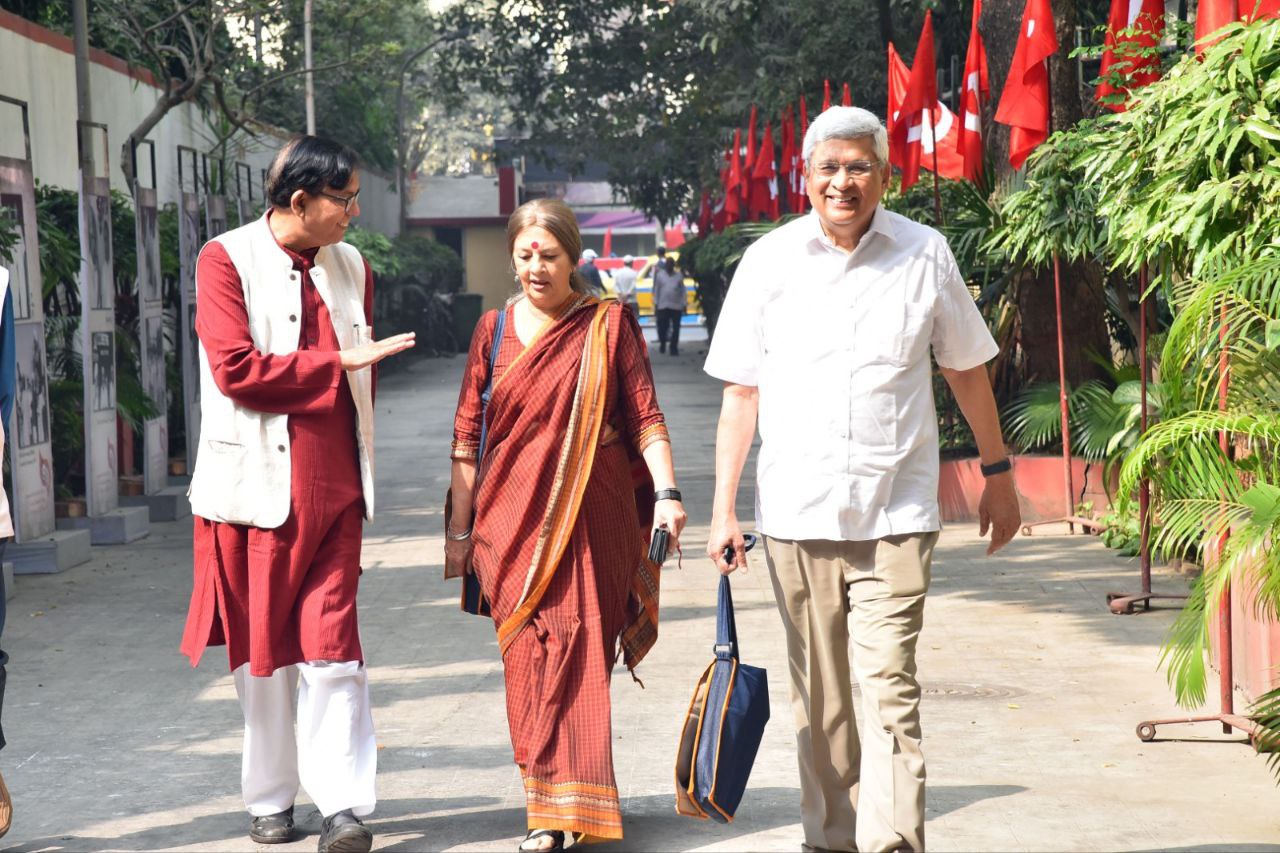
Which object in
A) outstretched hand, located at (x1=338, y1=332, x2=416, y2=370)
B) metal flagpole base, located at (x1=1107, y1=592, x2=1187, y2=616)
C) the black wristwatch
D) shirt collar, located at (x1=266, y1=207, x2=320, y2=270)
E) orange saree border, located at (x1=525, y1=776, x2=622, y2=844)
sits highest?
shirt collar, located at (x1=266, y1=207, x2=320, y2=270)

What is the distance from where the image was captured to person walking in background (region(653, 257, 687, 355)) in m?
33.3

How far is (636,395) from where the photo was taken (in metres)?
4.94

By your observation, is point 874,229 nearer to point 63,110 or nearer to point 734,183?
point 63,110

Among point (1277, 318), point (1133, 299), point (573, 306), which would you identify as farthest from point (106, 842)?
point (1133, 299)

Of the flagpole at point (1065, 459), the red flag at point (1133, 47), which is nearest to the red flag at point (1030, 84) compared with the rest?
the flagpole at point (1065, 459)

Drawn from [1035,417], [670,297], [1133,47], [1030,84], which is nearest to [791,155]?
[670,297]

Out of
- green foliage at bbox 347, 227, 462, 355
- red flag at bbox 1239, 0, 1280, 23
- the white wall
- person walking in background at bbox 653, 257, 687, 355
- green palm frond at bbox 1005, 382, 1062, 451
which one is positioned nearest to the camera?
red flag at bbox 1239, 0, 1280, 23

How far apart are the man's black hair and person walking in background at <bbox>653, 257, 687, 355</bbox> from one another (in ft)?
93.1

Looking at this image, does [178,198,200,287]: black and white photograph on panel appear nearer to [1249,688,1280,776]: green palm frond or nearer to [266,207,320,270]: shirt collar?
[266,207,320,270]: shirt collar

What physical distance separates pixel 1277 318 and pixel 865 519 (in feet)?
5.02

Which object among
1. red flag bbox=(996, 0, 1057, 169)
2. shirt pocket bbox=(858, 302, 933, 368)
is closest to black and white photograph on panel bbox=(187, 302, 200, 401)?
red flag bbox=(996, 0, 1057, 169)

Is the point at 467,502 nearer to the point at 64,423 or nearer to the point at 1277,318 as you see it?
the point at 1277,318

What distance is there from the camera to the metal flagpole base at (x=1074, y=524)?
417 inches

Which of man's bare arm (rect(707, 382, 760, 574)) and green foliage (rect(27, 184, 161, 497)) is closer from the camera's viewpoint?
man's bare arm (rect(707, 382, 760, 574))
